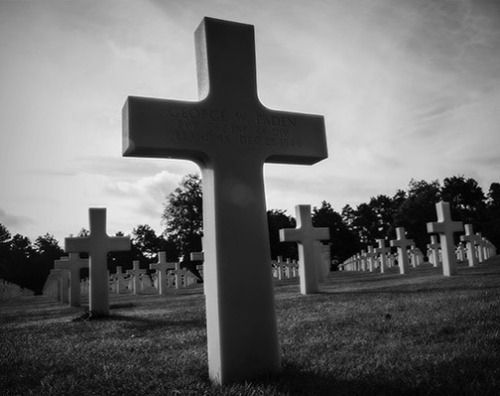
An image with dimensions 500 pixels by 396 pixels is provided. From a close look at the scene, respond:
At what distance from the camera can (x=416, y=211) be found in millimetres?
59281

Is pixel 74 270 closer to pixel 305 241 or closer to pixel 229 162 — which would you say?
pixel 305 241

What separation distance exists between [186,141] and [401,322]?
11.6ft

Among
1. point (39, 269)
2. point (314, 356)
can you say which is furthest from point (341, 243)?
point (314, 356)

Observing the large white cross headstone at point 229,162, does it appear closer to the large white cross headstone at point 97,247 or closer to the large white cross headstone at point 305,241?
the large white cross headstone at point 97,247

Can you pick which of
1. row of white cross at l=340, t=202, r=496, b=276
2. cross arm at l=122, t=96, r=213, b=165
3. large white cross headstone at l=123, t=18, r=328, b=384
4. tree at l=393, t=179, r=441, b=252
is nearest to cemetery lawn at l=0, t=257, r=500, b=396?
large white cross headstone at l=123, t=18, r=328, b=384

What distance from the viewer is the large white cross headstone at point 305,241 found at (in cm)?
1172

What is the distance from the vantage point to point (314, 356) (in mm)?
3846

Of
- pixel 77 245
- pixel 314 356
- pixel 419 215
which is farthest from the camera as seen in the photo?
pixel 419 215

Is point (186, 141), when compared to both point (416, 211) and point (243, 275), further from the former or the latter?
point (416, 211)

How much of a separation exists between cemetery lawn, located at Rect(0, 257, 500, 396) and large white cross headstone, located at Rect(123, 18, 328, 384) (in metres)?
0.37

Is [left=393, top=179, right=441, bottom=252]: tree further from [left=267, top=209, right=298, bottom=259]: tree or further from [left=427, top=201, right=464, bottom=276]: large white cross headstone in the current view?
[left=427, top=201, right=464, bottom=276]: large white cross headstone

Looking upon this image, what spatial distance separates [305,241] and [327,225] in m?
63.0

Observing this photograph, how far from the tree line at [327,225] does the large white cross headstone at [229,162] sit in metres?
40.3

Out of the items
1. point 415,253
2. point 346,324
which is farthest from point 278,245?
point 346,324
